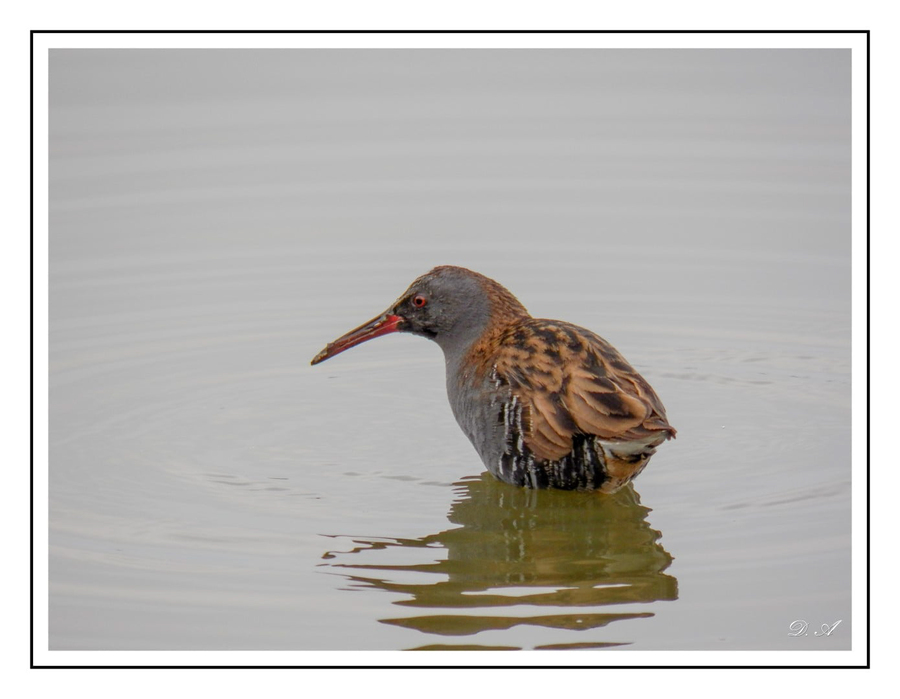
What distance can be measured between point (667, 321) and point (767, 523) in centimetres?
378

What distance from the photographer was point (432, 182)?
14.5 metres

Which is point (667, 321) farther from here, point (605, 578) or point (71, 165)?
point (71, 165)

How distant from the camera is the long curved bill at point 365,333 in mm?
10133

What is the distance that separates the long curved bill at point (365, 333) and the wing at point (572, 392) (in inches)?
38.6

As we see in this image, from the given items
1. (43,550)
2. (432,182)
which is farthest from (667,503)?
(432,182)

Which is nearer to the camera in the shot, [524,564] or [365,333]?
[524,564]

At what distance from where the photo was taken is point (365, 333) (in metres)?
10.2
